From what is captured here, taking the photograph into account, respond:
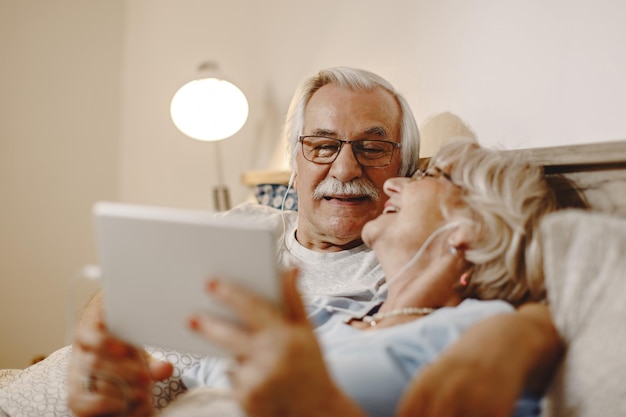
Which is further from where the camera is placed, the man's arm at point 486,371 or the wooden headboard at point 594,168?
the wooden headboard at point 594,168

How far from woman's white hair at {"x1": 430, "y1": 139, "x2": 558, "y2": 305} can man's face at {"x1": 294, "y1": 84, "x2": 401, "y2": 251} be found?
405 mm

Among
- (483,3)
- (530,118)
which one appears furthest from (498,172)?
(483,3)

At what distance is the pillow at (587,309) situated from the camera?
801 mm

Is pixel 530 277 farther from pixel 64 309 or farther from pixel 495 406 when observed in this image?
pixel 64 309

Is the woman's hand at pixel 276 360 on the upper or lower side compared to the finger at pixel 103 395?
upper

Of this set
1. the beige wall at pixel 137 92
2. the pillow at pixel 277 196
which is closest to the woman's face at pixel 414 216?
the beige wall at pixel 137 92

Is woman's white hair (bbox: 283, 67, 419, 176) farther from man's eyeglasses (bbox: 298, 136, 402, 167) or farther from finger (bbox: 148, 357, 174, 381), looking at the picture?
finger (bbox: 148, 357, 174, 381)

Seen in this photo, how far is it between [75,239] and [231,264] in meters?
2.34

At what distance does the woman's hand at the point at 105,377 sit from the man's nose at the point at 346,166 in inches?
30.8

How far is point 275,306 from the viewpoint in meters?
0.68

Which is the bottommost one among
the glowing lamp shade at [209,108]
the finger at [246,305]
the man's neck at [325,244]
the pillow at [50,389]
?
the pillow at [50,389]

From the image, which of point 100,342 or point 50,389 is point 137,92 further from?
point 100,342

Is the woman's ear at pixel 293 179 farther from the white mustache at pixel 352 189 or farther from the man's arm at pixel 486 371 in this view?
the man's arm at pixel 486 371

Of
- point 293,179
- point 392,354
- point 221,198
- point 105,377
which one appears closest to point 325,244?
point 293,179
